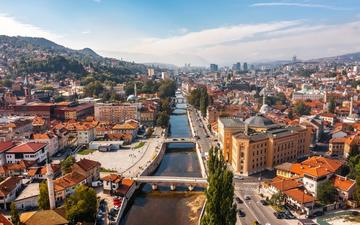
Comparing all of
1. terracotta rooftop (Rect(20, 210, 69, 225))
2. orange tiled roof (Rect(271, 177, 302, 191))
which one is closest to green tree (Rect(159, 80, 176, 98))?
orange tiled roof (Rect(271, 177, 302, 191))

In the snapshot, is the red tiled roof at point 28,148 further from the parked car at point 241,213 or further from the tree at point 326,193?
the tree at point 326,193

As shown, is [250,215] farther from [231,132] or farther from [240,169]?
[231,132]

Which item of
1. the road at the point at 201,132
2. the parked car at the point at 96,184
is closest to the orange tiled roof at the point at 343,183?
the road at the point at 201,132

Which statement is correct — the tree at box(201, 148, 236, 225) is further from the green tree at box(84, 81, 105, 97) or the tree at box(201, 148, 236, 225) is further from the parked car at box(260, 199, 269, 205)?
the green tree at box(84, 81, 105, 97)

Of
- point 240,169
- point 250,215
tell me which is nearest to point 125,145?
point 240,169

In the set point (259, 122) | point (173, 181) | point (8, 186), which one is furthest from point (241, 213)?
point (8, 186)

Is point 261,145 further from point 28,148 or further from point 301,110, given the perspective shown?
point 301,110
